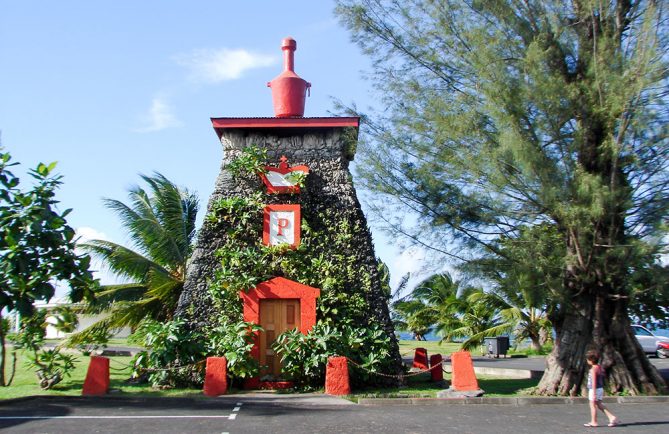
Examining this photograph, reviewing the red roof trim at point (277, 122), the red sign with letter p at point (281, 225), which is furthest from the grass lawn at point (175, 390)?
the red roof trim at point (277, 122)

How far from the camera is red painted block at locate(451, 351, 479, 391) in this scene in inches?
463

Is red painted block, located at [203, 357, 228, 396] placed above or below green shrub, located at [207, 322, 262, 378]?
below

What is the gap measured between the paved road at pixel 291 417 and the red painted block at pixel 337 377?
1.40ft

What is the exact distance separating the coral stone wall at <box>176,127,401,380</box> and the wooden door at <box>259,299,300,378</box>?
1.62 ft

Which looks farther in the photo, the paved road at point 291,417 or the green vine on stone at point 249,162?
the green vine on stone at point 249,162

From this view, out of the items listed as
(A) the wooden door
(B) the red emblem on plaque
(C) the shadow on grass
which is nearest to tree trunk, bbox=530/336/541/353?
(C) the shadow on grass

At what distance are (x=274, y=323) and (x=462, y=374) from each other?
3848 mm

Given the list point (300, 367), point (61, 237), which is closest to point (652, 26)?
point (300, 367)

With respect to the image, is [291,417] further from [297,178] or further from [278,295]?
[297,178]

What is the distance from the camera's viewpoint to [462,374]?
1184 centimetres

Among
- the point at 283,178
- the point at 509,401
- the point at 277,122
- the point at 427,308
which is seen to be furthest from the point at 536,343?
the point at 277,122

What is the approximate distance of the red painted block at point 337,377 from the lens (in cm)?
1191

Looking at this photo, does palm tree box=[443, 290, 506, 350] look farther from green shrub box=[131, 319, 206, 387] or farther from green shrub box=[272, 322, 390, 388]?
green shrub box=[131, 319, 206, 387]

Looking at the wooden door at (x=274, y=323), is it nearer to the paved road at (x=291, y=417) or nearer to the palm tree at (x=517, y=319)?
the paved road at (x=291, y=417)
